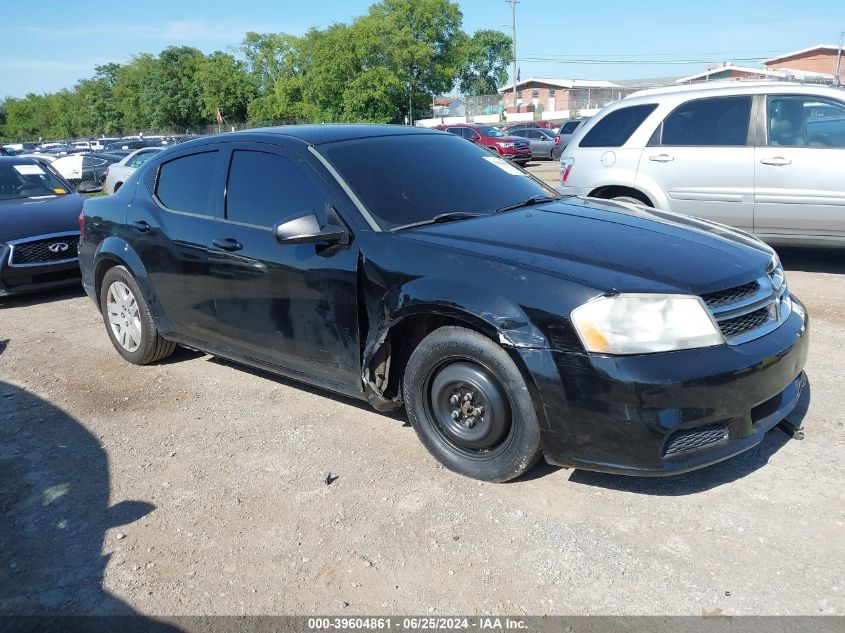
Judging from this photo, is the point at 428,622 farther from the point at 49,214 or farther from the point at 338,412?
the point at 49,214

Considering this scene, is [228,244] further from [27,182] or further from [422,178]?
[27,182]

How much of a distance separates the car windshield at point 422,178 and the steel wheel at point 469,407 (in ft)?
2.90

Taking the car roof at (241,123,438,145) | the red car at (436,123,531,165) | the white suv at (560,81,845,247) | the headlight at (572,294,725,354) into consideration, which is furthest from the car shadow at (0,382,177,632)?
the red car at (436,123,531,165)

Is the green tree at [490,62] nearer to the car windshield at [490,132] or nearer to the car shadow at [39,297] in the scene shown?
the car windshield at [490,132]

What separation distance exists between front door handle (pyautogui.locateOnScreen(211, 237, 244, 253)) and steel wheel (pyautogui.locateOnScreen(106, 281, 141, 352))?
4.23ft

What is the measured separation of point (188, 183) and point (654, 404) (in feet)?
11.2

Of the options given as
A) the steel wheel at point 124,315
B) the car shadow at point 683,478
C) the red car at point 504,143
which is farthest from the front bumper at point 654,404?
the red car at point 504,143

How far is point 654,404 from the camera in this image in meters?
2.90

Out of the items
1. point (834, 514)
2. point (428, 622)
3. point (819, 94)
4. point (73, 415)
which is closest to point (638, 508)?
point (834, 514)

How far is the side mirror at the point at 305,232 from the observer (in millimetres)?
3688

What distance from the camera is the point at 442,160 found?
4.42m

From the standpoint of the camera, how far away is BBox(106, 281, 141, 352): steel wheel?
17.9ft

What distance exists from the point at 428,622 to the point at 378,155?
104 inches

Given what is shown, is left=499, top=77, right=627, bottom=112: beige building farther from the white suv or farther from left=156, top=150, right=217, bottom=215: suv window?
left=156, top=150, right=217, bottom=215: suv window
